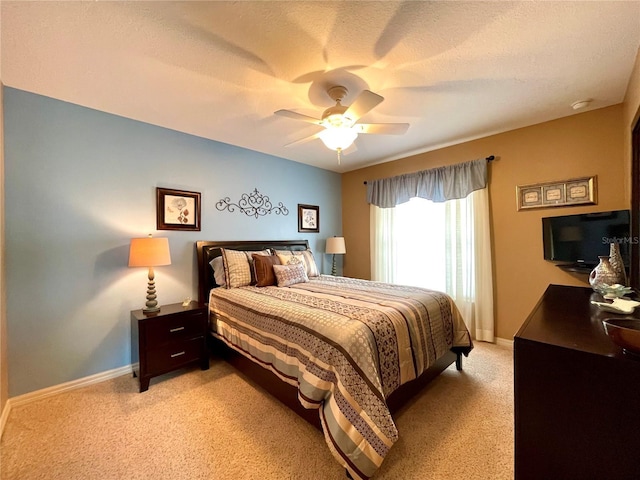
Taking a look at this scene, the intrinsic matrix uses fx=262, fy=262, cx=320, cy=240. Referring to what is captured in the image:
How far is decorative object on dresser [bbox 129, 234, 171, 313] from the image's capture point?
2396 mm

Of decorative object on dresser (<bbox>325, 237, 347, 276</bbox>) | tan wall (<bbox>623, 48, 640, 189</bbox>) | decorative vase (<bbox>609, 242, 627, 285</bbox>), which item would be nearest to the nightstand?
decorative object on dresser (<bbox>325, 237, 347, 276</bbox>)

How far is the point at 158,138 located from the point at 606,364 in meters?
3.75

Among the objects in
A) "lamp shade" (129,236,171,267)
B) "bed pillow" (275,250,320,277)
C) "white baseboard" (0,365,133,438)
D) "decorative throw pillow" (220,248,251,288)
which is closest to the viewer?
"white baseboard" (0,365,133,438)

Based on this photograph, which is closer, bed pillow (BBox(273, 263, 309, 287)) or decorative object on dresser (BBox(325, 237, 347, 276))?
A: bed pillow (BBox(273, 263, 309, 287))

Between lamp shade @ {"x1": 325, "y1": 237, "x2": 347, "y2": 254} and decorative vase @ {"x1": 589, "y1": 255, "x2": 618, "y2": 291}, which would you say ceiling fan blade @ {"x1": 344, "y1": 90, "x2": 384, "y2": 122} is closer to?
decorative vase @ {"x1": 589, "y1": 255, "x2": 618, "y2": 291}

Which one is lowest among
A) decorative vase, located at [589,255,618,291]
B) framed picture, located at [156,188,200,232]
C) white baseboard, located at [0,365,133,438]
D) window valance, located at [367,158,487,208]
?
white baseboard, located at [0,365,133,438]

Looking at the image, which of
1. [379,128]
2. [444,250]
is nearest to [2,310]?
[379,128]

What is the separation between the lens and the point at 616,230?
230 cm

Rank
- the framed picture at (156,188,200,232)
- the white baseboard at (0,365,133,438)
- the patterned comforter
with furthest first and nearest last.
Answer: the framed picture at (156,188,200,232) → the white baseboard at (0,365,133,438) → the patterned comforter

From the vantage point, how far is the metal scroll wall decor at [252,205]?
3.46 metres

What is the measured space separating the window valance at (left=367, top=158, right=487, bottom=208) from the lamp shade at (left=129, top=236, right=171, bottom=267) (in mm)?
3192

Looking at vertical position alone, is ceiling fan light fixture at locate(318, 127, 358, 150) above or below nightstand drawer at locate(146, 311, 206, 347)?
above

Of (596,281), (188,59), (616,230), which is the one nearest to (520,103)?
(616,230)

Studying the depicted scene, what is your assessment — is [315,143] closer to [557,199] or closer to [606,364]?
[557,199]
